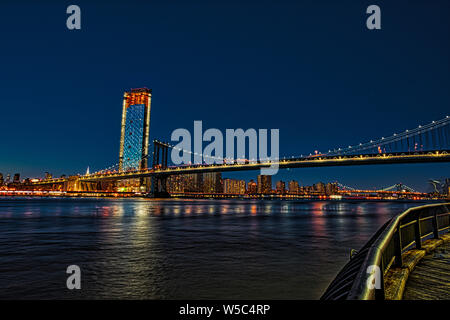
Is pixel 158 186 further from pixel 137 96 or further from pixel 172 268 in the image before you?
pixel 172 268

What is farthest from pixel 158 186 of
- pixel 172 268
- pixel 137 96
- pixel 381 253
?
pixel 381 253

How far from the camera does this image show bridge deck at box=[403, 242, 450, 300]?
4238 millimetres

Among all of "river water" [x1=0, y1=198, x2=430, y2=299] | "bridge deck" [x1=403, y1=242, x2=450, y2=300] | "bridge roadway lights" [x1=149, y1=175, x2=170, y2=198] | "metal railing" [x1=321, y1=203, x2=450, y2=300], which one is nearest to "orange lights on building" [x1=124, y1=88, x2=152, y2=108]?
"bridge roadway lights" [x1=149, y1=175, x2=170, y2=198]

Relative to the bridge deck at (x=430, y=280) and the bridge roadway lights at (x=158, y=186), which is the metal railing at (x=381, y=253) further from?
the bridge roadway lights at (x=158, y=186)

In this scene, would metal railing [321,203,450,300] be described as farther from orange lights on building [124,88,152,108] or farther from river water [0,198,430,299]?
orange lights on building [124,88,152,108]

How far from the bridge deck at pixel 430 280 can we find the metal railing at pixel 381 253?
0.36m

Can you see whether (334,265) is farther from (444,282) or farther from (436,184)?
(436,184)

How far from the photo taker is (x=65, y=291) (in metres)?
5.85

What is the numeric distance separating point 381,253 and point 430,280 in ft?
8.22

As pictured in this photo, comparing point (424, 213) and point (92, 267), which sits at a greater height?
point (424, 213)

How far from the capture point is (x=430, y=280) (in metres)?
4.98

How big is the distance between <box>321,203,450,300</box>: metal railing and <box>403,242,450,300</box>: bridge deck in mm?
359
